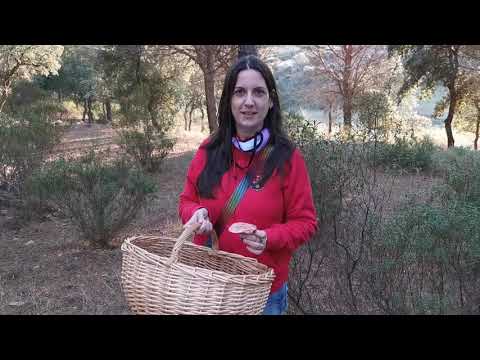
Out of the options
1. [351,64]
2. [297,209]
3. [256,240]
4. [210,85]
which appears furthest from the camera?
[351,64]

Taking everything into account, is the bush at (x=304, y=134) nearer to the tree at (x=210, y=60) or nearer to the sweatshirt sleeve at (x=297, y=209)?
the sweatshirt sleeve at (x=297, y=209)

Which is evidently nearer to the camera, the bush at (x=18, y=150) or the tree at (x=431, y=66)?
the bush at (x=18, y=150)

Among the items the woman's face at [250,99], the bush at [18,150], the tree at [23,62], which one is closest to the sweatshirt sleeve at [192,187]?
the woman's face at [250,99]

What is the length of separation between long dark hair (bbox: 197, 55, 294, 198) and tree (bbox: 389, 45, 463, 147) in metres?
15.8

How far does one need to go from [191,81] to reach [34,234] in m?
17.0

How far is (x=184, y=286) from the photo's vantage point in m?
1.53

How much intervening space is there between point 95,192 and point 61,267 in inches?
38.8

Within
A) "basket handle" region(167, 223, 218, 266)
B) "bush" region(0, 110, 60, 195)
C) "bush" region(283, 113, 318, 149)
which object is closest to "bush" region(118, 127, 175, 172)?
"bush" region(0, 110, 60, 195)

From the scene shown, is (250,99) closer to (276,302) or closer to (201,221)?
(201,221)

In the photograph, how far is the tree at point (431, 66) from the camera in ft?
55.1

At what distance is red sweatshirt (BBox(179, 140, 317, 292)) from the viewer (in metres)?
1.86

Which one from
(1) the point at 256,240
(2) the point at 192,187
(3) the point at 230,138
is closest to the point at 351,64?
(3) the point at 230,138

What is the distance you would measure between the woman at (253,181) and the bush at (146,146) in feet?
30.3

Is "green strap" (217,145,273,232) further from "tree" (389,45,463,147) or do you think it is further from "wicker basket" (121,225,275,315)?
"tree" (389,45,463,147)
